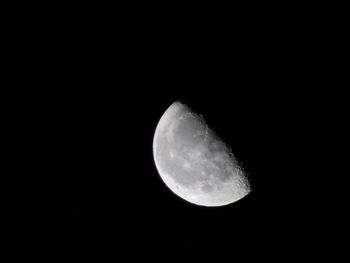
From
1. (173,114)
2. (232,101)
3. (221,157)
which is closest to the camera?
(232,101)

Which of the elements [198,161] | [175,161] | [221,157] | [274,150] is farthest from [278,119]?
[175,161]

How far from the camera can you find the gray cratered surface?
2791mm

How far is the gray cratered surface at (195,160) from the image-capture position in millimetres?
2791

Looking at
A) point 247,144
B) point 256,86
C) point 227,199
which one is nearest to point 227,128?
point 247,144

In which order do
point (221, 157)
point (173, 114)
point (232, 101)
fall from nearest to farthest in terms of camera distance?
point (232, 101) → point (221, 157) → point (173, 114)

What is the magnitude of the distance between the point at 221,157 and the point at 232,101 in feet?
1.76

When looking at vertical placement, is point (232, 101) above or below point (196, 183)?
above

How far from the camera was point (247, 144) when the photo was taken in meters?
2.78

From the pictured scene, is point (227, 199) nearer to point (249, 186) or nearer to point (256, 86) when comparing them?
point (249, 186)

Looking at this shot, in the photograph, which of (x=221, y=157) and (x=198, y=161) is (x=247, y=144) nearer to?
(x=221, y=157)

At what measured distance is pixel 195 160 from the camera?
9.09ft

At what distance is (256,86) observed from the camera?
263cm

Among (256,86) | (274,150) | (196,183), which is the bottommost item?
(196,183)

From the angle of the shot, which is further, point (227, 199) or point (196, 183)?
point (227, 199)
